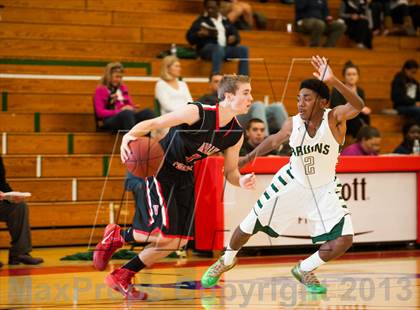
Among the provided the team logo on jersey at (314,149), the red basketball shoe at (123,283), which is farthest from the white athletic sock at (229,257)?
the team logo on jersey at (314,149)

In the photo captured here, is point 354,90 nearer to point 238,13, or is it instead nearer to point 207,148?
point 238,13

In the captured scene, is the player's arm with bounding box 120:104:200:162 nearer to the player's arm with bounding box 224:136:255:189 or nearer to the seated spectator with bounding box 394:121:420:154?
the player's arm with bounding box 224:136:255:189

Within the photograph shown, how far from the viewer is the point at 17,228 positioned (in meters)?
9.24

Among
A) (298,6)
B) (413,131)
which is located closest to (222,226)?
(413,131)

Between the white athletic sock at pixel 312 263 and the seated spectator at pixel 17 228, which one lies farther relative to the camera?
the seated spectator at pixel 17 228

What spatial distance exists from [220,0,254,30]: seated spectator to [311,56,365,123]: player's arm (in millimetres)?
7297

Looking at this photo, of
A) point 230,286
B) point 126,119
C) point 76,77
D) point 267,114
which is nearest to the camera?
point 230,286

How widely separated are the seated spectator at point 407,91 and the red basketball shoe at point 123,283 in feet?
26.4

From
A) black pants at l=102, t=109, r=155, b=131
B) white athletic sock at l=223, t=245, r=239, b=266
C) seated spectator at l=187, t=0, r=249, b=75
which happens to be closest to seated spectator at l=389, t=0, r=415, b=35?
seated spectator at l=187, t=0, r=249, b=75

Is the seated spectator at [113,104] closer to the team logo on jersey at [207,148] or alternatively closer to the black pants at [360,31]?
the team logo on jersey at [207,148]

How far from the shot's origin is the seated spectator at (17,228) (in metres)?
9.16

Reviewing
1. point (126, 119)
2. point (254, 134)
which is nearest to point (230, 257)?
point (254, 134)

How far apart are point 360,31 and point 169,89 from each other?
5.33 m

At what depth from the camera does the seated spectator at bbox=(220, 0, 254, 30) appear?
14016 millimetres
